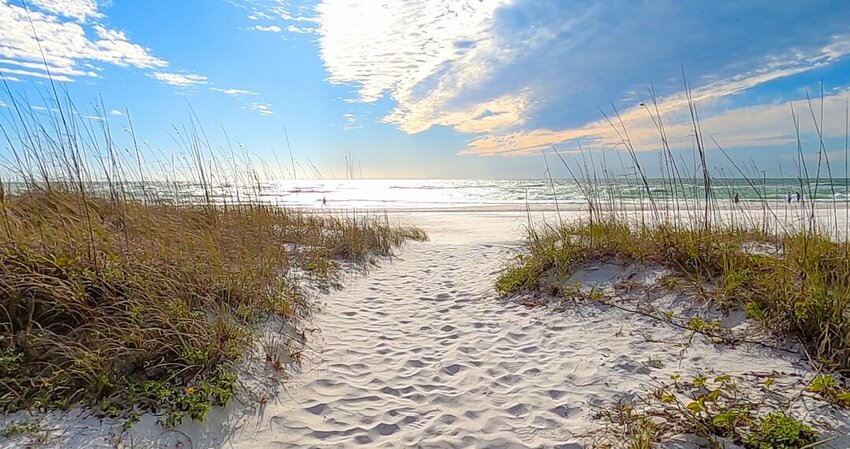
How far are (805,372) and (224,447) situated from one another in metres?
3.53

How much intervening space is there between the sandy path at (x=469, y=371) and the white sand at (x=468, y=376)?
1cm

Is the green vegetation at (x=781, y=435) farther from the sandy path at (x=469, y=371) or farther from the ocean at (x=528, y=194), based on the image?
the ocean at (x=528, y=194)

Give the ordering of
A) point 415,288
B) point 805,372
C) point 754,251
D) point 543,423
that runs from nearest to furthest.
A: point 543,423
point 805,372
point 754,251
point 415,288

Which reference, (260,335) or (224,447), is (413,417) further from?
(260,335)

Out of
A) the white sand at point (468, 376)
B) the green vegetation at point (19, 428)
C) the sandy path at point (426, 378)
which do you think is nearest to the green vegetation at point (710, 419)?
the white sand at point (468, 376)

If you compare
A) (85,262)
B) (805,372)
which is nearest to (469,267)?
(805,372)

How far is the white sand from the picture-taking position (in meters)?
2.43

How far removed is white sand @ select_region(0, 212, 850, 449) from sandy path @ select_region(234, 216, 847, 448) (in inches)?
0.4

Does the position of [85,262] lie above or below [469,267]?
above

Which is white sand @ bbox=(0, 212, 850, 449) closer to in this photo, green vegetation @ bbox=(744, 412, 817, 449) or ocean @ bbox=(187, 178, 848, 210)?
green vegetation @ bbox=(744, 412, 817, 449)

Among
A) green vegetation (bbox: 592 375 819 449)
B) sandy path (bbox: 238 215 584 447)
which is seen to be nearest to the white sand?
sandy path (bbox: 238 215 584 447)

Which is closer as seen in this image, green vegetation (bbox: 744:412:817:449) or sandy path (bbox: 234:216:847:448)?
green vegetation (bbox: 744:412:817:449)

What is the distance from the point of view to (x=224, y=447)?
7.73 ft

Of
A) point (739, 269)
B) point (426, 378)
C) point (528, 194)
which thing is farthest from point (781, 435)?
point (528, 194)
